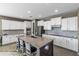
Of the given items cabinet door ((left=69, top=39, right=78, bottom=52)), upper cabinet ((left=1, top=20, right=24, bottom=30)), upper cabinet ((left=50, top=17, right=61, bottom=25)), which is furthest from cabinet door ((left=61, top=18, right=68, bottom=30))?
upper cabinet ((left=1, top=20, right=24, bottom=30))

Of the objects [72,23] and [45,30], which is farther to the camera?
[45,30]

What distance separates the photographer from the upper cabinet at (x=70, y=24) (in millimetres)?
4002

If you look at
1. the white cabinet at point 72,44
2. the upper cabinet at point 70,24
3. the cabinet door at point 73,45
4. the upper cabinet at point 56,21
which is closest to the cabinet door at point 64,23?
the upper cabinet at point 70,24

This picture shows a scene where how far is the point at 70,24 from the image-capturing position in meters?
4.30

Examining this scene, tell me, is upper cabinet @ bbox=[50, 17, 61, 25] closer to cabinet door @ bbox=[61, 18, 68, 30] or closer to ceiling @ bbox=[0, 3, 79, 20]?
cabinet door @ bbox=[61, 18, 68, 30]

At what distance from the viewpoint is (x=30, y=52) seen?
10.1 feet

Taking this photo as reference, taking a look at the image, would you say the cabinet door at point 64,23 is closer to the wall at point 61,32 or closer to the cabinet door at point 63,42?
the wall at point 61,32

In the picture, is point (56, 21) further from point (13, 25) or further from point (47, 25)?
point (13, 25)

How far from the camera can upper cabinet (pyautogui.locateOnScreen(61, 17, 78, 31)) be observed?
4002 mm

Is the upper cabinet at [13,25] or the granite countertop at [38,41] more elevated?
the upper cabinet at [13,25]

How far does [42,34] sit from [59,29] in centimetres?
151

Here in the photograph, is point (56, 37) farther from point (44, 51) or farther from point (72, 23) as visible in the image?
point (44, 51)

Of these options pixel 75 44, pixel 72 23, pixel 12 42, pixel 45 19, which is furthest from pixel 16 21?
pixel 75 44

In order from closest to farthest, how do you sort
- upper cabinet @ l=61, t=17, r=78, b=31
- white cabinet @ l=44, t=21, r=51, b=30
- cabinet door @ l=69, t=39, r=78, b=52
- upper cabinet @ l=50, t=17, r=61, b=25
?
cabinet door @ l=69, t=39, r=78, b=52 → upper cabinet @ l=61, t=17, r=78, b=31 → upper cabinet @ l=50, t=17, r=61, b=25 → white cabinet @ l=44, t=21, r=51, b=30
